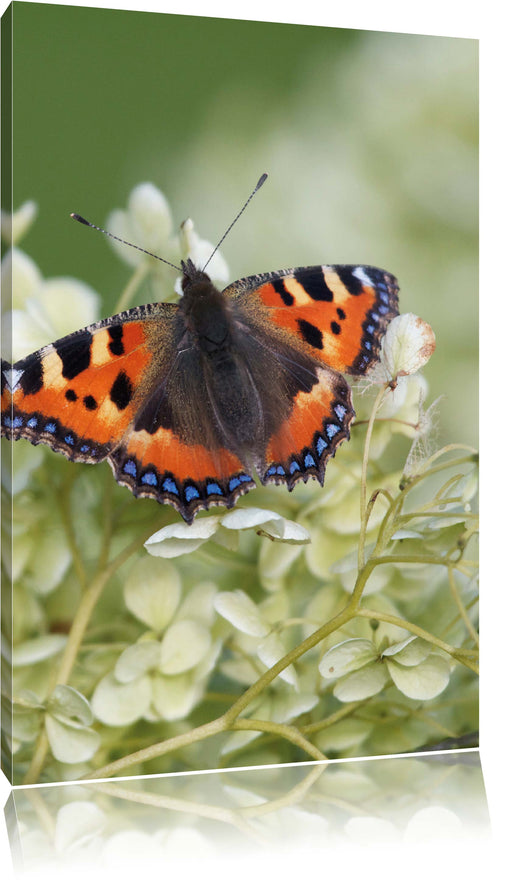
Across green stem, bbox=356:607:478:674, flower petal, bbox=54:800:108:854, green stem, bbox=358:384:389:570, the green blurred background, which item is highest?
the green blurred background

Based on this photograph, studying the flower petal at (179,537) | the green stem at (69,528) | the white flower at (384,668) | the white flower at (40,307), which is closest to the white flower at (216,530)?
the flower petal at (179,537)

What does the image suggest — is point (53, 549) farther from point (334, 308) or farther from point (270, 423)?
point (334, 308)

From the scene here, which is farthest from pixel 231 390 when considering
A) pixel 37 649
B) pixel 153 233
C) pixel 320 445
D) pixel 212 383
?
pixel 37 649

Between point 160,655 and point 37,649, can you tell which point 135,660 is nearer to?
point 160,655

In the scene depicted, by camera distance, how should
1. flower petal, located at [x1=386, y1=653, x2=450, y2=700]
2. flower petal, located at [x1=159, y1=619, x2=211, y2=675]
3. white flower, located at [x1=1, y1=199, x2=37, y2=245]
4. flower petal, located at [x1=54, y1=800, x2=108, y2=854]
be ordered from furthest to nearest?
flower petal, located at [x1=386, y1=653, x2=450, y2=700] < flower petal, located at [x1=159, y1=619, x2=211, y2=675] < white flower, located at [x1=1, y1=199, x2=37, y2=245] < flower petal, located at [x1=54, y1=800, x2=108, y2=854]

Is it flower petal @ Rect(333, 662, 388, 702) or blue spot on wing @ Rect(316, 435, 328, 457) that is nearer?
blue spot on wing @ Rect(316, 435, 328, 457)

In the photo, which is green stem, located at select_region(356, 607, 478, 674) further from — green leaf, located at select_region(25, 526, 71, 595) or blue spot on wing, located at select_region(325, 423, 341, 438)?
green leaf, located at select_region(25, 526, 71, 595)

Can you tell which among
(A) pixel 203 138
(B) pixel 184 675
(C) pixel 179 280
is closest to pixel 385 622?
(B) pixel 184 675

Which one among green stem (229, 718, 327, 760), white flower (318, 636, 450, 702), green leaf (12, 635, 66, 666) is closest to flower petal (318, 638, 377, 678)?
white flower (318, 636, 450, 702)

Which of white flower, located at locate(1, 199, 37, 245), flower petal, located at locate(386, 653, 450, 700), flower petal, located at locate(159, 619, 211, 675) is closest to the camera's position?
white flower, located at locate(1, 199, 37, 245)
